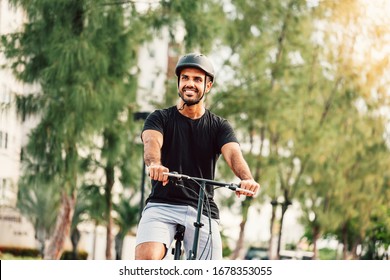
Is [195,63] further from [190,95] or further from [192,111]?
[192,111]

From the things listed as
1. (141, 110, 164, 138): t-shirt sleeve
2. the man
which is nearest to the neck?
the man

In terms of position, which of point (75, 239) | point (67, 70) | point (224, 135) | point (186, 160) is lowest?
point (75, 239)

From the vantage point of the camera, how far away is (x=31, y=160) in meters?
17.1

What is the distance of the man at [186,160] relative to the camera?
4.07 m

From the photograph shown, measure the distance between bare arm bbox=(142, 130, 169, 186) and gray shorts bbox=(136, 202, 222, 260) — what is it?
0.72 feet

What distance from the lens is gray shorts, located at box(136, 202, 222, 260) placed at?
4063 millimetres

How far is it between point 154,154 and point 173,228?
41 centimetres

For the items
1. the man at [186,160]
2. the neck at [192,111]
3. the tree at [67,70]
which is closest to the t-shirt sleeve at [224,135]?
the man at [186,160]

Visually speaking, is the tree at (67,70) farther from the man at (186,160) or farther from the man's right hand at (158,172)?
the man's right hand at (158,172)

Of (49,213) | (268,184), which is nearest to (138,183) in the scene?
(268,184)

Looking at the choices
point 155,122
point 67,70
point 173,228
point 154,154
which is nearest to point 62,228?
point 67,70

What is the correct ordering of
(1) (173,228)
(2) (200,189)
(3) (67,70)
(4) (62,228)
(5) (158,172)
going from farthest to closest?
(4) (62,228), (3) (67,70), (1) (173,228), (2) (200,189), (5) (158,172)

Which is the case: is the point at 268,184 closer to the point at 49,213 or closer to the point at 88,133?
the point at 88,133

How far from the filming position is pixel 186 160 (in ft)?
13.4
